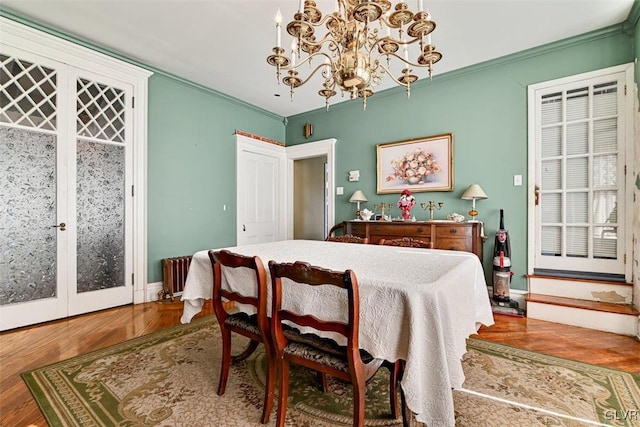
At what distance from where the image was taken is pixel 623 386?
179cm

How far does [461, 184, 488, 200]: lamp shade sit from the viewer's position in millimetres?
3357

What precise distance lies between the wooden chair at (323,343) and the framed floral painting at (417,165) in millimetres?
2939

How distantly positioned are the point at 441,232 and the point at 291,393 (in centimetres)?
242

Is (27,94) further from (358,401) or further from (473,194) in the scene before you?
(473,194)

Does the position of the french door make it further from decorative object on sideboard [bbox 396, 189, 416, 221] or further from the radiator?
decorative object on sideboard [bbox 396, 189, 416, 221]

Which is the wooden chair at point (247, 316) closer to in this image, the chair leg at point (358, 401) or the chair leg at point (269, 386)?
the chair leg at point (269, 386)

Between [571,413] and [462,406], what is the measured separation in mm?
548

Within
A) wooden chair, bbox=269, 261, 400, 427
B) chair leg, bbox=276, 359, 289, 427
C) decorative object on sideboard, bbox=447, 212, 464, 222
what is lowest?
chair leg, bbox=276, 359, 289, 427

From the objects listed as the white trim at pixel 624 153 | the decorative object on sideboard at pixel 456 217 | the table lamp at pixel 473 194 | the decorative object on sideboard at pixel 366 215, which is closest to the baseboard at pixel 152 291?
the decorative object on sideboard at pixel 366 215

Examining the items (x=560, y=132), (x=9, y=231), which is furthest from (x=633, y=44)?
(x=9, y=231)

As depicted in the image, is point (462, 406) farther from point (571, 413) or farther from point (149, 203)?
point (149, 203)

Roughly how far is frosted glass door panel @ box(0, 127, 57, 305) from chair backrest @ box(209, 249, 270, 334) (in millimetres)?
2332

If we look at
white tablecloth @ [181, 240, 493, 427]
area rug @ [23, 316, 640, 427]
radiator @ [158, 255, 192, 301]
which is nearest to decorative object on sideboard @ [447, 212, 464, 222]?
area rug @ [23, 316, 640, 427]

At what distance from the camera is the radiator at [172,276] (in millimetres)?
3541
